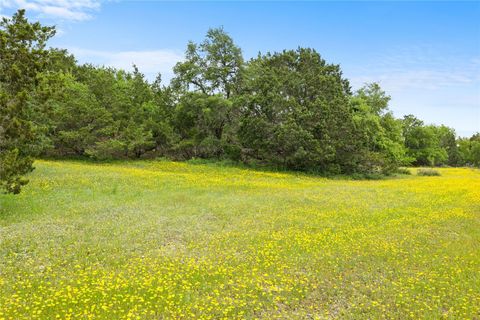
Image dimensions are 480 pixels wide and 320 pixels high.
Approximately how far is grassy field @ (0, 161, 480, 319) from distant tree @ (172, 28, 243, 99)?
1016 inches

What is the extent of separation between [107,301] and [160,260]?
2741 millimetres

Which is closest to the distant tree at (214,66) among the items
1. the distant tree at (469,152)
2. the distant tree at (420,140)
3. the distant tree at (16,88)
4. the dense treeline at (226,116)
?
the dense treeline at (226,116)

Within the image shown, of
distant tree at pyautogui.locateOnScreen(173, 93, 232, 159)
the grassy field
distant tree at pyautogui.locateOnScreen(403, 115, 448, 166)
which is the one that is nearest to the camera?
the grassy field

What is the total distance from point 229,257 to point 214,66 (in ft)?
119

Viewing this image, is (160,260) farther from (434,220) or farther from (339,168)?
(339,168)

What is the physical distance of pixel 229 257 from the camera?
11.4 metres

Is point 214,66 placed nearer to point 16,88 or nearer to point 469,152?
point 16,88

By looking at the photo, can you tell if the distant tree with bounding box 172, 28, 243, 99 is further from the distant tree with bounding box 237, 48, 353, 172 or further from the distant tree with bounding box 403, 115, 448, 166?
the distant tree with bounding box 403, 115, 448, 166

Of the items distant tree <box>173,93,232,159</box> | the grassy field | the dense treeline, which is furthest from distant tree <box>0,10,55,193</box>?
distant tree <box>173,93,232,159</box>

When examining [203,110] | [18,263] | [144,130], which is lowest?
[18,263]

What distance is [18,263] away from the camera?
33.4 feet

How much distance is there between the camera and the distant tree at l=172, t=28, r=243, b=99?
147ft

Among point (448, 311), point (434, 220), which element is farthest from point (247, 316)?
point (434, 220)

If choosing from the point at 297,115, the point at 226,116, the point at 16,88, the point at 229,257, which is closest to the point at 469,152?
the point at 297,115
